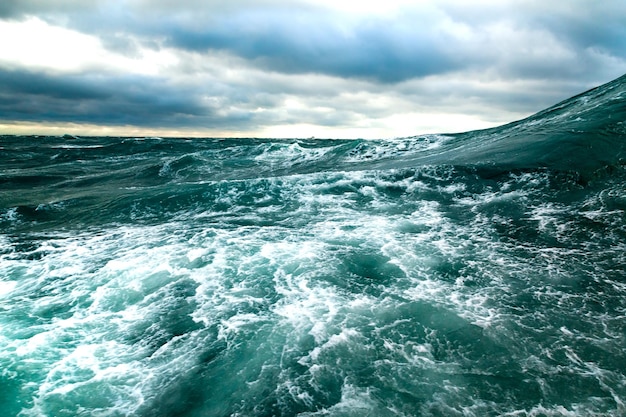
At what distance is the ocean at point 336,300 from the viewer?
6641 millimetres

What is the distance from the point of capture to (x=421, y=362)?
24.0 ft

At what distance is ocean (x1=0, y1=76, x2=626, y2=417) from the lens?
6.64m

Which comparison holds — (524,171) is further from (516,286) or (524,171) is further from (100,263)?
(100,263)

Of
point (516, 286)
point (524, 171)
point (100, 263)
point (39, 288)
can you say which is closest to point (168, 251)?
point (100, 263)

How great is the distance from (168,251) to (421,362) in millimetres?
9545

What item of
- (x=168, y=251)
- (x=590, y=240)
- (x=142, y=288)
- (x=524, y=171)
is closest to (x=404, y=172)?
(x=524, y=171)

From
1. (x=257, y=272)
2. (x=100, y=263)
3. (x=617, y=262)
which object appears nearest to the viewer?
(x=617, y=262)

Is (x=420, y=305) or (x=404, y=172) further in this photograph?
(x=404, y=172)

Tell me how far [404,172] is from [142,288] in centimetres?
1661

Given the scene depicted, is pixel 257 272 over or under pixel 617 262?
under

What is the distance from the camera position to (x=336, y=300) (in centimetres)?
970

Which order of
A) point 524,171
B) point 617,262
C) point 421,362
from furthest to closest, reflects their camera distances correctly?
point 524,171, point 617,262, point 421,362

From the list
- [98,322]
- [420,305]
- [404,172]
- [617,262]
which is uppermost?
[404,172]

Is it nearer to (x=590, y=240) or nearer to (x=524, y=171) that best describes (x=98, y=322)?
(x=590, y=240)
